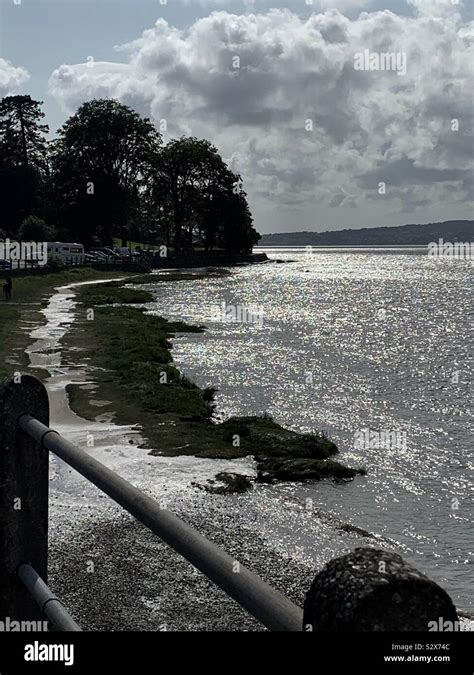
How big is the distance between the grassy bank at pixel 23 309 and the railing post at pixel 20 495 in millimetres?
7814

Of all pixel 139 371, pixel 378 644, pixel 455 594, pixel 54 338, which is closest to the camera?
pixel 378 644

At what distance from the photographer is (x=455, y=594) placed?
39.0 feet

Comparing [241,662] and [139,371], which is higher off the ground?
[241,662]

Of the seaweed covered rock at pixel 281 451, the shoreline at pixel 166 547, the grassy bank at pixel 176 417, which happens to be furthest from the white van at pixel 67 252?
the shoreline at pixel 166 547

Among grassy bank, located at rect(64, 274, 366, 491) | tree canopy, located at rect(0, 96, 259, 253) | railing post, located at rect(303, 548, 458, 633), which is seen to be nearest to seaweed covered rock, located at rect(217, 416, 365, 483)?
grassy bank, located at rect(64, 274, 366, 491)

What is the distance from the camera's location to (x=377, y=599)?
192 cm

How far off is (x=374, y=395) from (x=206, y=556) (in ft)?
92.2

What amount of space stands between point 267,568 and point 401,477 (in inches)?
306

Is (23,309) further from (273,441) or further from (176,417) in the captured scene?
(273,441)

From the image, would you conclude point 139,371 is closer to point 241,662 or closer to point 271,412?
point 271,412

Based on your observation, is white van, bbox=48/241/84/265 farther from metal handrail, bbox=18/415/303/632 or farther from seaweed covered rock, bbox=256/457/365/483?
metal handrail, bbox=18/415/303/632

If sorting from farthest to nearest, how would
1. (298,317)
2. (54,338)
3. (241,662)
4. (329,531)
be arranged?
(298,317)
(54,338)
(329,531)
(241,662)

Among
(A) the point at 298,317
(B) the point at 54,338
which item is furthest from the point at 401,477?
(A) the point at 298,317

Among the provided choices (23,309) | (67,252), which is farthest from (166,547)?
(67,252)
